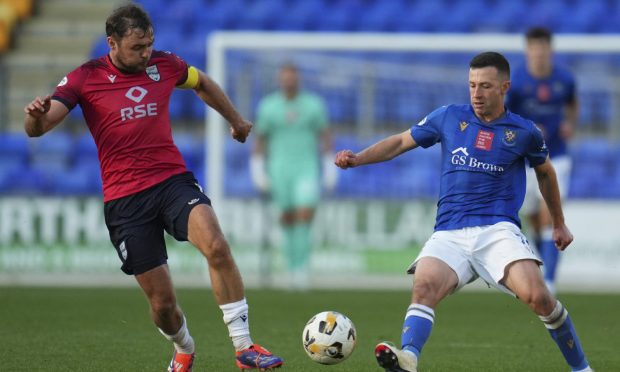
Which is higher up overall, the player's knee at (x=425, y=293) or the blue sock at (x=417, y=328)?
the player's knee at (x=425, y=293)

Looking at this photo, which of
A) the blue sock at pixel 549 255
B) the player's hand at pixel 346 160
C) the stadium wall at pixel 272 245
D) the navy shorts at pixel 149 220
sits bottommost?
the stadium wall at pixel 272 245

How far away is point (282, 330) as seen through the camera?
9672 millimetres

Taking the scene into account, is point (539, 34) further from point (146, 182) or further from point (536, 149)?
point (146, 182)

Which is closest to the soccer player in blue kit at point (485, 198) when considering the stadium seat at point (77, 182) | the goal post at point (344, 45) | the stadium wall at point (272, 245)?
the stadium wall at point (272, 245)

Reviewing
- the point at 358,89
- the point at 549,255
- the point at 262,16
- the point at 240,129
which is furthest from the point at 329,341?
the point at 262,16

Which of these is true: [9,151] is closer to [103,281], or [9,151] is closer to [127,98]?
[103,281]

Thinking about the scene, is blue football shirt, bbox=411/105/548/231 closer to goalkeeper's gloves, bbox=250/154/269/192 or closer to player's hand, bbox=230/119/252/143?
player's hand, bbox=230/119/252/143

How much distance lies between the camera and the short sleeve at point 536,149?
6.80m

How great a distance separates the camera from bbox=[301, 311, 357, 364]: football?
6656 mm

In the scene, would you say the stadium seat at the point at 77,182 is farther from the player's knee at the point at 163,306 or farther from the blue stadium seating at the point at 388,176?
the player's knee at the point at 163,306

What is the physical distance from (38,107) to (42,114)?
89mm

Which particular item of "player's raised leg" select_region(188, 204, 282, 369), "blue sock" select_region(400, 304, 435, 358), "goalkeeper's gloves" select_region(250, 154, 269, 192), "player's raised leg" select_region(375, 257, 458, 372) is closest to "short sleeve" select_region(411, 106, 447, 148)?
"player's raised leg" select_region(375, 257, 458, 372)

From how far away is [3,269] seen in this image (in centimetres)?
1534

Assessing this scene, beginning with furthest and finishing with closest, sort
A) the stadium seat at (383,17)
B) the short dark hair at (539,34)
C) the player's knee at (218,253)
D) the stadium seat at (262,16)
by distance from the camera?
the stadium seat at (262,16) < the stadium seat at (383,17) < the short dark hair at (539,34) < the player's knee at (218,253)
